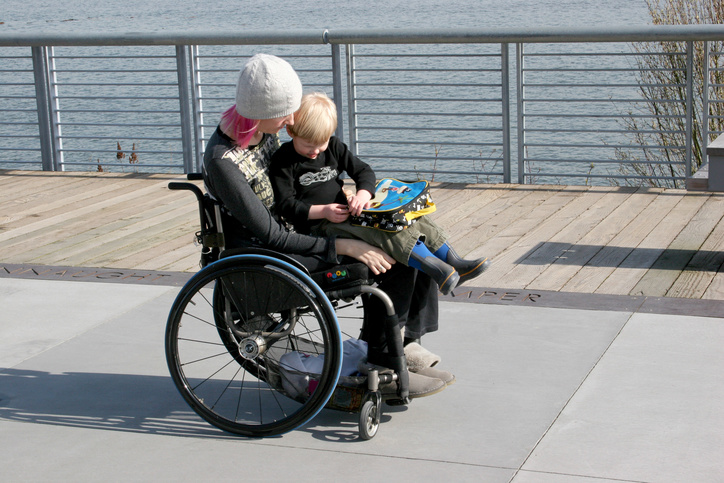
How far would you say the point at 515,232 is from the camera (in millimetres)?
6566

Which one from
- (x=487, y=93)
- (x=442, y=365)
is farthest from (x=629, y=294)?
(x=487, y=93)

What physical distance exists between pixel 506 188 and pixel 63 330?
4.13 meters

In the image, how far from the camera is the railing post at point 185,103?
8.69 meters

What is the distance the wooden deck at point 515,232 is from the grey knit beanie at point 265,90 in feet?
7.50

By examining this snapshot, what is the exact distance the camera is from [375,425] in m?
3.56

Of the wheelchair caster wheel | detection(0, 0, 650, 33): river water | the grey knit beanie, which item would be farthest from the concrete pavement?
detection(0, 0, 650, 33): river water

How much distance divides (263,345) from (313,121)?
810 mm

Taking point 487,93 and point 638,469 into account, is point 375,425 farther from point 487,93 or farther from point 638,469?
point 487,93

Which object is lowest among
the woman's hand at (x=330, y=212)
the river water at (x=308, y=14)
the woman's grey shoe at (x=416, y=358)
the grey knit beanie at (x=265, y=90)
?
the woman's grey shoe at (x=416, y=358)

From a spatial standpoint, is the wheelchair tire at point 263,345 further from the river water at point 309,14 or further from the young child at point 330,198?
the river water at point 309,14

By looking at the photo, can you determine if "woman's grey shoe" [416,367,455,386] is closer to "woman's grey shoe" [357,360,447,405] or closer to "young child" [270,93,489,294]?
"woman's grey shoe" [357,360,447,405]

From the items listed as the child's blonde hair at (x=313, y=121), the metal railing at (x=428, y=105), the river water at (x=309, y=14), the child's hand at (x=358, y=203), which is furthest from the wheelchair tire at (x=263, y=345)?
the river water at (x=309, y=14)

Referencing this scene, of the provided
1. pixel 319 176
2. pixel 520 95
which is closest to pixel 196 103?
pixel 520 95

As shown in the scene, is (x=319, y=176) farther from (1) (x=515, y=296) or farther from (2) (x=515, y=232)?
(2) (x=515, y=232)
